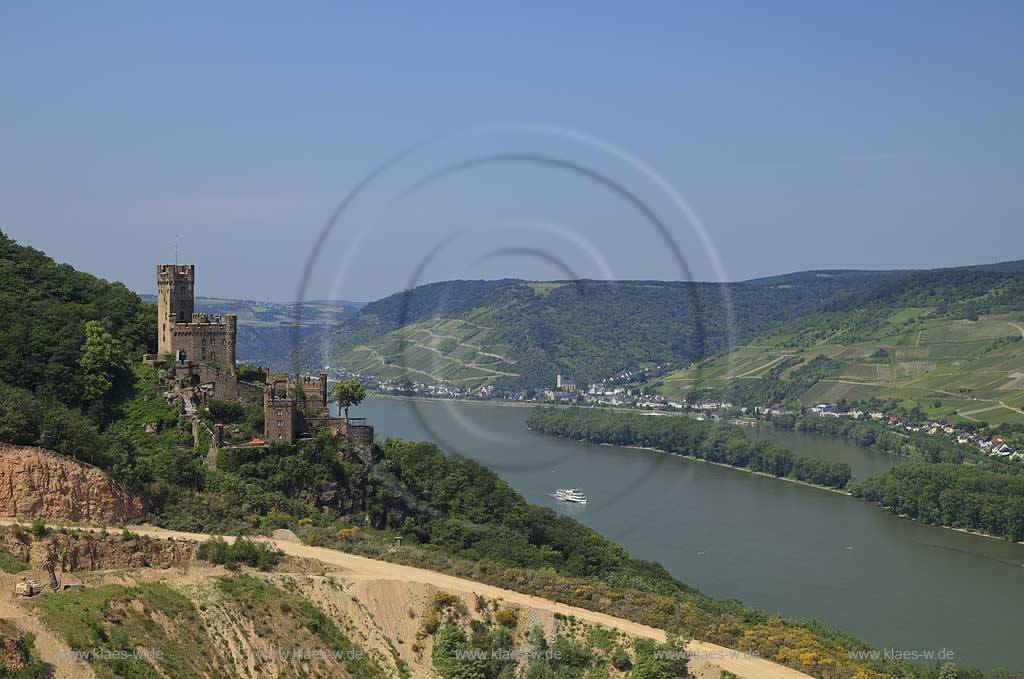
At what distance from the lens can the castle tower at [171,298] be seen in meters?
30.4

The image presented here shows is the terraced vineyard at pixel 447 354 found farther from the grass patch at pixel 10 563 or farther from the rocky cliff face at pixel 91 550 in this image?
the grass patch at pixel 10 563

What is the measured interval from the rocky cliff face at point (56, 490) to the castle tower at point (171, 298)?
311 inches

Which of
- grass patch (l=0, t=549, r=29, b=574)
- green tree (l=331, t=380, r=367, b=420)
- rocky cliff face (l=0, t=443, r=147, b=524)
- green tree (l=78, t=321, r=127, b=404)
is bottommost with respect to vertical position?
grass patch (l=0, t=549, r=29, b=574)

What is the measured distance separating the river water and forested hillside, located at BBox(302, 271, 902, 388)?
1188 millimetres

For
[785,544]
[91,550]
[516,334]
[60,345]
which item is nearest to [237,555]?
[91,550]

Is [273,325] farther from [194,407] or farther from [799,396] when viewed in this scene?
[799,396]

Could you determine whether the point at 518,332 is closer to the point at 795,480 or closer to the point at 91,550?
the point at 91,550

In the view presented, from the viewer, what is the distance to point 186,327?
98.2 feet

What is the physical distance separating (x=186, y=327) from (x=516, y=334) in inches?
352

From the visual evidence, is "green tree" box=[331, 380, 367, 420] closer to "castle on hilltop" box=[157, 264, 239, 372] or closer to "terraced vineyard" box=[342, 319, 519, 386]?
"terraced vineyard" box=[342, 319, 519, 386]

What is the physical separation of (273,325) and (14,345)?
2458cm

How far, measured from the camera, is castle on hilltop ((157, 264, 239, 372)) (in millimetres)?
29953

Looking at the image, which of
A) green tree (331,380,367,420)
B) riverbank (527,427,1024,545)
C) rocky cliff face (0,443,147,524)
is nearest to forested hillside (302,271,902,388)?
green tree (331,380,367,420)

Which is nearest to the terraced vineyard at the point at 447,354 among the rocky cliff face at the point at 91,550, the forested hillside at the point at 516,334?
the forested hillside at the point at 516,334
